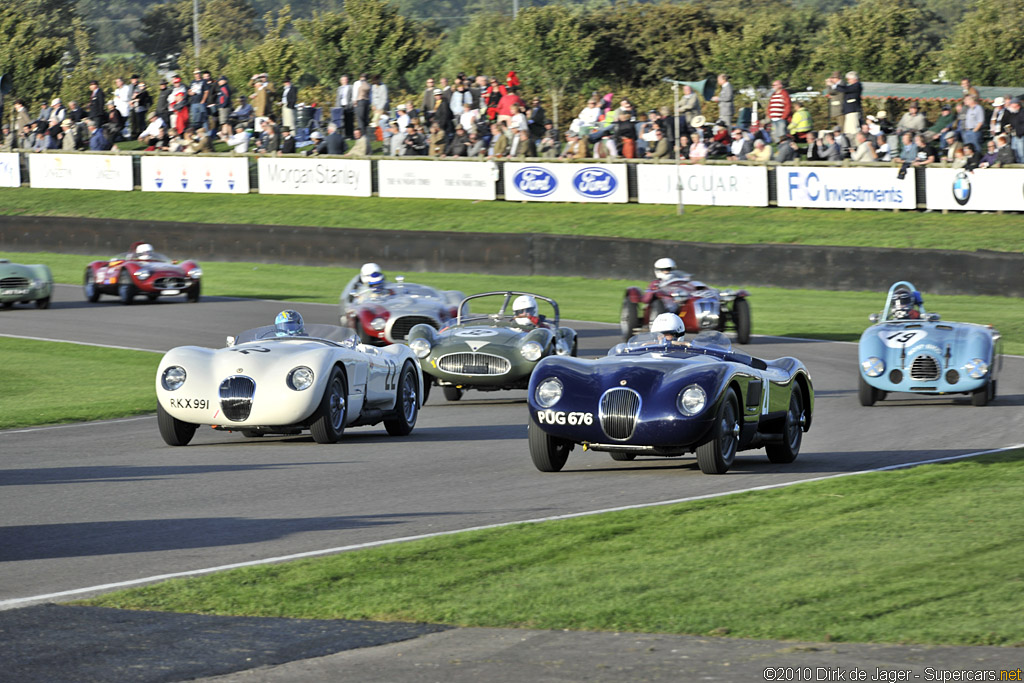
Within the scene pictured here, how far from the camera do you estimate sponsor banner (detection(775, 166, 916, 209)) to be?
30.6 meters

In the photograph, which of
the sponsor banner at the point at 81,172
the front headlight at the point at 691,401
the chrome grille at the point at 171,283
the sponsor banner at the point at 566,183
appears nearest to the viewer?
the front headlight at the point at 691,401

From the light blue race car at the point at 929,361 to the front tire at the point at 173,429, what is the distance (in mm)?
7285

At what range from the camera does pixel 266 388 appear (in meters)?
12.6

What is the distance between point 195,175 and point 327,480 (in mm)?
29832

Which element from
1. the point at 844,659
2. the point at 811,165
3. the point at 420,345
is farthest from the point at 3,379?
the point at 811,165

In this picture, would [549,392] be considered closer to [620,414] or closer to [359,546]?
[620,414]

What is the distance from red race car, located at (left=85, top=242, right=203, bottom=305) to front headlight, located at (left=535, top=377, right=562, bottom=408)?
18.3 meters

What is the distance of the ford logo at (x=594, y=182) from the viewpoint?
34.2 m

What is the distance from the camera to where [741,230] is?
31312mm

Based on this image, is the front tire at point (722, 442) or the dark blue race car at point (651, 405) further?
the front tire at point (722, 442)

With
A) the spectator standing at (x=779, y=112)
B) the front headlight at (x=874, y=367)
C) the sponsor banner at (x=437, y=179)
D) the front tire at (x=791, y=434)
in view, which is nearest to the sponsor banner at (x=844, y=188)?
the spectator standing at (x=779, y=112)

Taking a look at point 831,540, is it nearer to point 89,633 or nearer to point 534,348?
point 89,633

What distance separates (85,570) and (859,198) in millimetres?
25567

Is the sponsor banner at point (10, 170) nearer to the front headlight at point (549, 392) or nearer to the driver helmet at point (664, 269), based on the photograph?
the driver helmet at point (664, 269)
